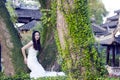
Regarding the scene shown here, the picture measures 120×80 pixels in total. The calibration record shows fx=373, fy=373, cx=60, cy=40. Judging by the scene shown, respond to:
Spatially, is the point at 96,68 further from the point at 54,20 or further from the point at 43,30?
the point at 43,30

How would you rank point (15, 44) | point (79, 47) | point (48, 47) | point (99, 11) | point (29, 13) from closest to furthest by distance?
point (79, 47) → point (15, 44) → point (48, 47) → point (29, 13) → point (99, 11)

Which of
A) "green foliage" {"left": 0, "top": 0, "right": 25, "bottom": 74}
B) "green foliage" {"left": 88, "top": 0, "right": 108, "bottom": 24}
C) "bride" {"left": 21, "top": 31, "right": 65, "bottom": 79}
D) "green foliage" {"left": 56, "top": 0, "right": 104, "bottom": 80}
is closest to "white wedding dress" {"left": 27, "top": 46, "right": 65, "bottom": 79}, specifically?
"bride" {"left": 21, "top": 31, "right": 65, "bottom": 79}

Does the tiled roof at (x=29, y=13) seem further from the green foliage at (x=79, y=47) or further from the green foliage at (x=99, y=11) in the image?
the green foliage at (x=79, y=47)

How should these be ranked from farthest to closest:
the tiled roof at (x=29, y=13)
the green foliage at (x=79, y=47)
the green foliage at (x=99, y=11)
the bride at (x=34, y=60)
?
1. the green foliage at (x=99, y=11)
2. the tiled roof at (x=29, y=13)
3. the bride at (x=34, y=60)
4. the green foliage at (x=79, y=47)

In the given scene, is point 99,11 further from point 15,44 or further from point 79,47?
point 79,47

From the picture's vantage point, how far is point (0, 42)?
1130 centimetres

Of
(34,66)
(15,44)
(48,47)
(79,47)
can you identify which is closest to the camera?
(79,47)

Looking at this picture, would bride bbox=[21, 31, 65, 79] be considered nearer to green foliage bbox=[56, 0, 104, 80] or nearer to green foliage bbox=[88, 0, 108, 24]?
green foliage bbox=[56, 0, 104, 80]

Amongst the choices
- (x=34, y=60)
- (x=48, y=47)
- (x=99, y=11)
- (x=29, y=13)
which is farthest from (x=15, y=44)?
(x=99, y=11)

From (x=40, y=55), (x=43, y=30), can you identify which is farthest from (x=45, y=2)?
(x=40, y=55)

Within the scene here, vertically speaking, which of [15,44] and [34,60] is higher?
[15,44]

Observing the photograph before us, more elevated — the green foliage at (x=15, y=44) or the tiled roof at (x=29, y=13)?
the green foliage at (x=15, y=44)

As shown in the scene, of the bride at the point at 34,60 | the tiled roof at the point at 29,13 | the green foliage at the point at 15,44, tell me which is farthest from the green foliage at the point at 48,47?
the tiled roof at the point at 29,13

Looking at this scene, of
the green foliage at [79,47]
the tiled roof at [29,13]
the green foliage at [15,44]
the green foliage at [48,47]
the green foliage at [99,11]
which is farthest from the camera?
the green foliage at [99,11]
